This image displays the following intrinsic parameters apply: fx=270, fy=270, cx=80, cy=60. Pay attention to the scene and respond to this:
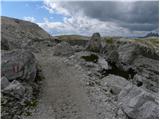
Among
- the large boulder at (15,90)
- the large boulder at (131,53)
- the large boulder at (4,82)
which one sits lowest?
the large boulder at (15,90)

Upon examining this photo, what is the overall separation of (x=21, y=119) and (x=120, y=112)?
7.69m

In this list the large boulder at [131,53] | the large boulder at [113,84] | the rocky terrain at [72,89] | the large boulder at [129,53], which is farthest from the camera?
the large boulder at [131,53]

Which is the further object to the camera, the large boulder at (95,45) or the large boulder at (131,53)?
the large boulder at (95,45)

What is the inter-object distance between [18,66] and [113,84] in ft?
30.6

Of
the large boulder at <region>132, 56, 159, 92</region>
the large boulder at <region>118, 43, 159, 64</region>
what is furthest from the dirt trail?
the large boulder at <region>118, 43, 159, 64</region>

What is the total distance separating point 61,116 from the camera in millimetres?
19891

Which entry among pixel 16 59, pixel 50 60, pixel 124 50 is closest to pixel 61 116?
pixel 16 59

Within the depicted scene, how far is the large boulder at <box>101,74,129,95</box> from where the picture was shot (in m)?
25.6

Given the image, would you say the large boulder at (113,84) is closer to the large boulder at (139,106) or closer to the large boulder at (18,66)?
the large boulder at (139,106)

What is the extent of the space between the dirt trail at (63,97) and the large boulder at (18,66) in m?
1.91

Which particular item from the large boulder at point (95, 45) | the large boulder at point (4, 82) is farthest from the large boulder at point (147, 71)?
the large boulder at point (4, 82)

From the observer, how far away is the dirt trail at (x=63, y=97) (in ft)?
67.1

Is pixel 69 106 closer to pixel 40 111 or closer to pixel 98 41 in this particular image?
pixel 40 111

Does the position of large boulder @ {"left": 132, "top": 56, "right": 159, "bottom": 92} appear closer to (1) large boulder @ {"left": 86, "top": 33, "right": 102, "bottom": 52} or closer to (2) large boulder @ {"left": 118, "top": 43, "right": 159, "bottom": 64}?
(2) large boulder @ {"left": 118, "top": 43, "right": 159, "bottom": 64}
